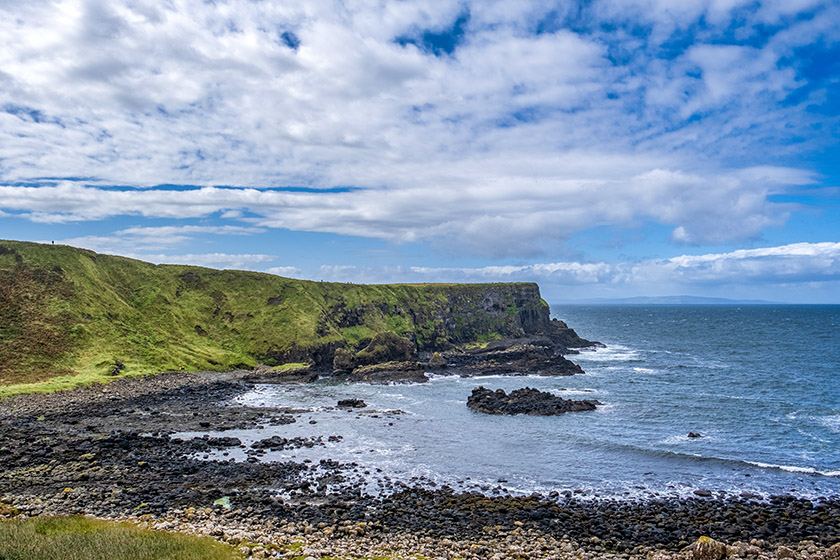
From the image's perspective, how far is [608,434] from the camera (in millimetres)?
56812

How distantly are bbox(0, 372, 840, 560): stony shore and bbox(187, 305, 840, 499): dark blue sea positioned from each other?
10.9ft

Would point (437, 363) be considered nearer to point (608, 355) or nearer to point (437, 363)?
point (437, 363)

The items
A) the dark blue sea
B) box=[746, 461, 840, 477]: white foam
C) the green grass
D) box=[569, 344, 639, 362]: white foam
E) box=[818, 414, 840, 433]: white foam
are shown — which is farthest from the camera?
box=[569, 344, 639, 362]: white foam

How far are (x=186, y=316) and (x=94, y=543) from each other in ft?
305

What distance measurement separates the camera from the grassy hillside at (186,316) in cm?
8088

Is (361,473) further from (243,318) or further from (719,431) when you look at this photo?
(243,318)

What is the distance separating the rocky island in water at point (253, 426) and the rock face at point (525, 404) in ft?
0.95

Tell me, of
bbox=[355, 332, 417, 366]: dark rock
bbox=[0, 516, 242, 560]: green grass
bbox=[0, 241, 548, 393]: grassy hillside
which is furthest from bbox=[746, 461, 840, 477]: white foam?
bbox=[0, 241, 548, 393]: grassy hillside

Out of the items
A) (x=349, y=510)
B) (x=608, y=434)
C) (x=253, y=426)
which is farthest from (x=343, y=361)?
(x=349, y=510)

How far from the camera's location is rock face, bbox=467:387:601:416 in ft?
221

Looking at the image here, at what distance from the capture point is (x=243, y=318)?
115000mm

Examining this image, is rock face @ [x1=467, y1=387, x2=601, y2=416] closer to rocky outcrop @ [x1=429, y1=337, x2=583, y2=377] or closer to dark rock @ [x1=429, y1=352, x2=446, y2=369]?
rocky outcrop @ [x1=429, y1=337, x2=583, y2=377]

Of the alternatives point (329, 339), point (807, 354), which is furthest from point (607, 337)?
point (329, 339)

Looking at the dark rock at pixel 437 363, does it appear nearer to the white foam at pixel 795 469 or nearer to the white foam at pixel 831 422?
the white foam at pixel 831 422
